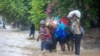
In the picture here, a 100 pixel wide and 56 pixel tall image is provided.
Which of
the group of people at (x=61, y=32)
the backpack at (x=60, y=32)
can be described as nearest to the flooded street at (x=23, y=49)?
the group of people at (x=61, y=32)

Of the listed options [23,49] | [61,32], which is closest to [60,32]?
[61,32]

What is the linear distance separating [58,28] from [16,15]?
2777 cm

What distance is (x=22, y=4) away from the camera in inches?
1577

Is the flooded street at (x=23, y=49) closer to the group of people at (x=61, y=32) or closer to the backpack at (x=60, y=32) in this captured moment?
the group of people at (x=61, y=32)

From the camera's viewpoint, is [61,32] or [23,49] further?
[23,49]

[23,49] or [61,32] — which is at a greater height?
[61,32]

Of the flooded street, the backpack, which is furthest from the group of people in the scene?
the flooded street

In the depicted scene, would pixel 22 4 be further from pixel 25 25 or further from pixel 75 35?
pixel 75 35

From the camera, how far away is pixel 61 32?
13.0 metres

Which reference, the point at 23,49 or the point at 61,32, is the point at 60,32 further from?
the point at 23,49

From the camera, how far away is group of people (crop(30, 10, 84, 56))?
1192 centimetres

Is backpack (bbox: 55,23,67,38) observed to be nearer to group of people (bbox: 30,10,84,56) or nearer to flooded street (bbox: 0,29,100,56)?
group of people (bbox: 30,10,84,56)

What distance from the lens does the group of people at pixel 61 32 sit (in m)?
11.9

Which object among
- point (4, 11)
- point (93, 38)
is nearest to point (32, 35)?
point (93, 38)
